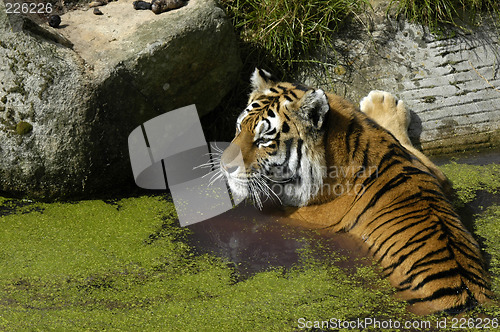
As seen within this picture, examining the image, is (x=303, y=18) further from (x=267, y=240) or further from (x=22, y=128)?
(x=22, y=128)

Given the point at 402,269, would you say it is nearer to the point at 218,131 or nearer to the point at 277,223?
the point at 277,223

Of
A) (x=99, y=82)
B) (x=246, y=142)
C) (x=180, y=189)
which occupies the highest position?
(x=99, y=82)

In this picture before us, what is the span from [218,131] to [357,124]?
1580 millimetres

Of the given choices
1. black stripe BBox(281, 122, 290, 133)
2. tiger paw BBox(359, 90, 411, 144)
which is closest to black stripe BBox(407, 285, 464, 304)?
black stripe BBox(281, 122, 290, 133)

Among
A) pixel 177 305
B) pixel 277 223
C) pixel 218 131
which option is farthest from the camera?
pixel 218 131

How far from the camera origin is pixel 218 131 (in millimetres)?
4488

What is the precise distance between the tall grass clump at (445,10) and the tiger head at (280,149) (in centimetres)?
176

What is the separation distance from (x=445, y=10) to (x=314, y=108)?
7.24 ft

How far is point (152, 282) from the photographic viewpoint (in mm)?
2863

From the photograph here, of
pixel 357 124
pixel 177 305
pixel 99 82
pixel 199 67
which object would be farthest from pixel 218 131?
pixel 177 305

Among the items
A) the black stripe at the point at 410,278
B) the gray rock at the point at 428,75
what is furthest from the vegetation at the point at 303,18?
the black stripe at the point at 410,278

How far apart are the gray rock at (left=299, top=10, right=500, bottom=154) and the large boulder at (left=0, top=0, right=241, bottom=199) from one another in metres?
1.12

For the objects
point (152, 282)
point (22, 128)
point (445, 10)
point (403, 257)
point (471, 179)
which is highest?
point (445, 10)

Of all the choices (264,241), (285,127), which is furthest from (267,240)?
(285,127)
